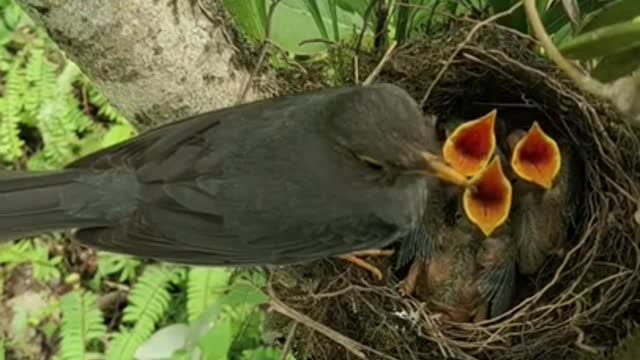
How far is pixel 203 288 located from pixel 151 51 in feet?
3.92

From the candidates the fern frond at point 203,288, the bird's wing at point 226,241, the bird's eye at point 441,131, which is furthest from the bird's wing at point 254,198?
the fern frond at point 203,288

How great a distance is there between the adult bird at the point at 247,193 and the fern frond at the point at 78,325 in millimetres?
1025

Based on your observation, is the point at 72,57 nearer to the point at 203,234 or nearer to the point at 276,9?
the point at 203,234

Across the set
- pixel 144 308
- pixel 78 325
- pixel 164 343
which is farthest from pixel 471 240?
pixel 78 325

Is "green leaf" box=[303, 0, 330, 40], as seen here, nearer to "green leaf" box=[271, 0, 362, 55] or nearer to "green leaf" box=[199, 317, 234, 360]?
"green leaf" box=[271, 0, 362, 55]

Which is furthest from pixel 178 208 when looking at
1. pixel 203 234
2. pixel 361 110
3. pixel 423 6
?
pixel 423 6

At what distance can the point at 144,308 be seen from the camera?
2967 millimetres

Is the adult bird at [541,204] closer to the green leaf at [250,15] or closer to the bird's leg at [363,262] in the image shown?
the bird's leg at [363,262]

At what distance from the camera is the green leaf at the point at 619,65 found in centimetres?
173

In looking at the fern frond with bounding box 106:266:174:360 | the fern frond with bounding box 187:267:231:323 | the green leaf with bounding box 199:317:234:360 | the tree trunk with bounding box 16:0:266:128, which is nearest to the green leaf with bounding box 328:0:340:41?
the tree trunk with bounding box 16:0:266:128

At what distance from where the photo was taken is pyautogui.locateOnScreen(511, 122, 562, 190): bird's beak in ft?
6.61

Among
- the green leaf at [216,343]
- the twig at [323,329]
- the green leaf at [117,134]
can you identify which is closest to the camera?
the twig at [323,329]

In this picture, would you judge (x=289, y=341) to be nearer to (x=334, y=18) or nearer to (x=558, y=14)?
(x=334, y=18)

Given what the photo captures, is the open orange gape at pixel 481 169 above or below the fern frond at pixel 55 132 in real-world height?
above
